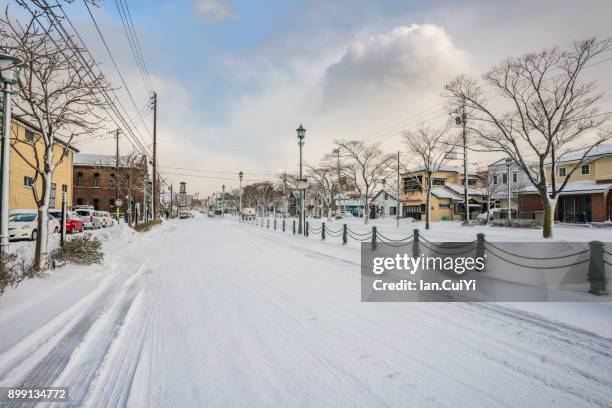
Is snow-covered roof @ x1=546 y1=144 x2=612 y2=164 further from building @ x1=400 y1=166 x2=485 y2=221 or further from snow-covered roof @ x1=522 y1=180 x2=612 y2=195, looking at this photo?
building @ x1=400 y1=166 x2=485 y2=221

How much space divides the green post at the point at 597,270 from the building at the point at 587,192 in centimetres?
2889

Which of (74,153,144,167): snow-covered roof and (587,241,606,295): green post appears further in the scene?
(74,153,144,167): snow-covered roof

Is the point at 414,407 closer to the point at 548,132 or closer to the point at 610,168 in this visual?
the point at 548,132

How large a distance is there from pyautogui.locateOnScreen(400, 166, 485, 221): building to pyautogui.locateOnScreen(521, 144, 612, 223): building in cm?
1107

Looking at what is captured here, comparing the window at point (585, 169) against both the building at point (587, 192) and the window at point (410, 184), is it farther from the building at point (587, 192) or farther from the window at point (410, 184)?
the window at point (410, 184)

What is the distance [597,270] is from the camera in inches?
252

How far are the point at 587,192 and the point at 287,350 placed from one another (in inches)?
1487

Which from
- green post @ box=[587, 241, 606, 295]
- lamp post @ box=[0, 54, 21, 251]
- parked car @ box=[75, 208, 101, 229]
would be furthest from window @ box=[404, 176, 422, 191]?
lamp post @ box=[0, 54, 21, 251]

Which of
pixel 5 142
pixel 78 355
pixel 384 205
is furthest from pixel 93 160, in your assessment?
pixel 78 355

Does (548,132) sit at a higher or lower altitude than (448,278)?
higher

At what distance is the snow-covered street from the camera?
9.89ft

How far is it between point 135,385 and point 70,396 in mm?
519

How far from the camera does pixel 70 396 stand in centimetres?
293

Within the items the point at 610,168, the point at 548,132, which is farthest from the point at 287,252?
the point at 610,168
